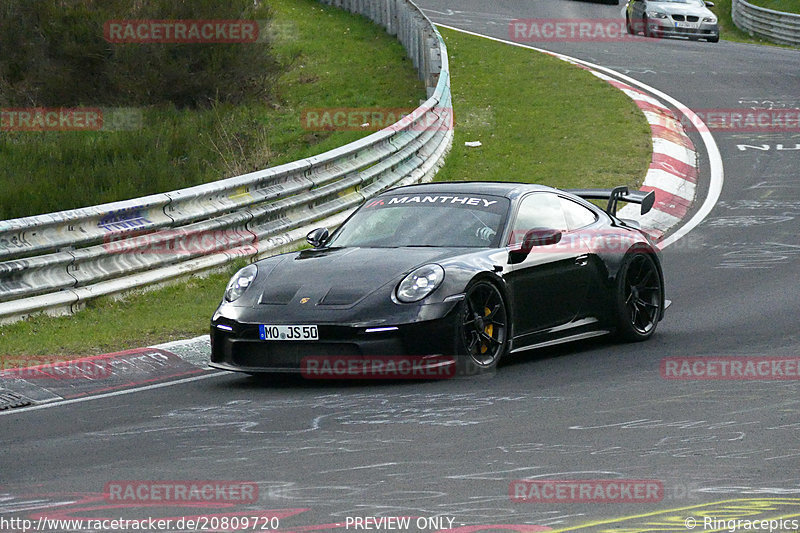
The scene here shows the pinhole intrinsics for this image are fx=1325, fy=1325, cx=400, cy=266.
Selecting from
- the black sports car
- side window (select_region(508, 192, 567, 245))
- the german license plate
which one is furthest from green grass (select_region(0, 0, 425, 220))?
side window (select_region(508, 192, 567, 245))

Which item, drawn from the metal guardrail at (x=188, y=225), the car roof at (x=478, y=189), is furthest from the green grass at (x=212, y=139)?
the car roof at (x=478, y=189)

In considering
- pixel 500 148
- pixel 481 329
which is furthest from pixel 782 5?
pixel 481 329

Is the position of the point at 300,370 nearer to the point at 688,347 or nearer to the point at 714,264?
the point at 688,347

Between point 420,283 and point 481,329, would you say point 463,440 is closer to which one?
point 420,283

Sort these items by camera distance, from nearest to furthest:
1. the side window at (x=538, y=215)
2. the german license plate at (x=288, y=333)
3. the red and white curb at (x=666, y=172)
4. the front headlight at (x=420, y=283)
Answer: the german license plate at (x=288, y=333) < the front headlight at (x=420, y=283) < the side window at (x=538, y=215) < the red and white curb at (x=666, y=172)

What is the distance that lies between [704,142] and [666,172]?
291cm

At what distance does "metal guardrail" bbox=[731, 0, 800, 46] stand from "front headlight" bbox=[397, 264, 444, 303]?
99.3 feet

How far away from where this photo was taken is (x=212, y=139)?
1848 centimetres

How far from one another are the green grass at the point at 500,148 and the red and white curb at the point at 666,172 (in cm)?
21

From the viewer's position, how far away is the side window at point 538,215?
369 inches

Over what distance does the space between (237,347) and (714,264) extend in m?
6.45

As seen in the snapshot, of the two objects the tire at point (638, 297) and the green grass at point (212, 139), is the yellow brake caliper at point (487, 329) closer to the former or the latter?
the tire at point (638, 297)

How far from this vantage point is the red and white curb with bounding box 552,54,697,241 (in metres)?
15.6

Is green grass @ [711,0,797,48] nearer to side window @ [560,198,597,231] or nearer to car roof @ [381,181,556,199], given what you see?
side window @ [560,198,597,231]
